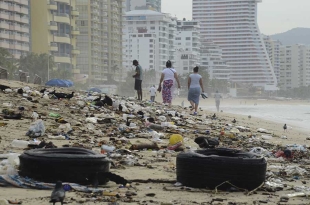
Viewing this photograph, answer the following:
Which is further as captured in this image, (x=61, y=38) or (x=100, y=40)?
(x=100, y=40)

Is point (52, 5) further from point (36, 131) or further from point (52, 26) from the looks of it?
point (36, 131)

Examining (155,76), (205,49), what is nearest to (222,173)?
(155,76)

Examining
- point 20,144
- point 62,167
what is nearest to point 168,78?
point 20,144

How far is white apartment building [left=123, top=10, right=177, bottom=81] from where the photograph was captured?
158 m

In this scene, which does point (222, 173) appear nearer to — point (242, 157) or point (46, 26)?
point (242, 157)

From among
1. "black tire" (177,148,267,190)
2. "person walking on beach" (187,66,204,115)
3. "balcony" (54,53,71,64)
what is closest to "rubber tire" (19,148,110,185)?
"black tire" (177,148,267,190)

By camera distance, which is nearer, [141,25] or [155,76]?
[155,76]

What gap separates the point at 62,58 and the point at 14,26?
34.0 ft

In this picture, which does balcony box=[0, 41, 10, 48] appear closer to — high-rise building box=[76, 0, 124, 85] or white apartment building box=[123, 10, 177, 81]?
high-rise building box=[76, 0, 124, 85]

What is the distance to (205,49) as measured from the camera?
7687 inches

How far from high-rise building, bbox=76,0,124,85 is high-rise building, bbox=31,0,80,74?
17067mm

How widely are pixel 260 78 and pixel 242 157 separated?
631 feet

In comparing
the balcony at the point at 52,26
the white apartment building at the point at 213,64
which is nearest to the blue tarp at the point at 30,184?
the balcony at the point at 52,26

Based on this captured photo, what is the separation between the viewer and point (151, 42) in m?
158
